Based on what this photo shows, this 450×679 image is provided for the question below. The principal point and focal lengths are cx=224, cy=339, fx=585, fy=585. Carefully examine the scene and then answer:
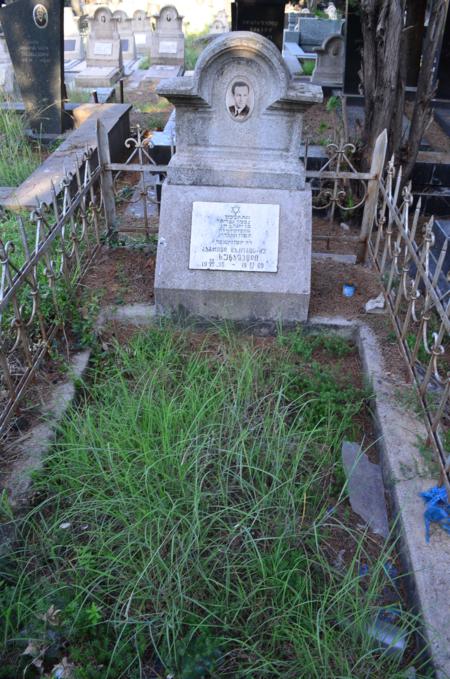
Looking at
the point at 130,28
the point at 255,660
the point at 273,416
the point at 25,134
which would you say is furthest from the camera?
the point at 130,28

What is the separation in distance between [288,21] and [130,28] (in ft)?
16.2

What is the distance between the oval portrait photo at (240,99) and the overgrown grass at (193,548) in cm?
153

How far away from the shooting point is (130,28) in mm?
16406

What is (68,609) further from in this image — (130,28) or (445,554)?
(130,28)

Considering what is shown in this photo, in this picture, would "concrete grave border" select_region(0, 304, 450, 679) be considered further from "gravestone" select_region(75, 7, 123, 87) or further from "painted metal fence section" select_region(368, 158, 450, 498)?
"gravestone" select_region(75, 7, 123, 87)

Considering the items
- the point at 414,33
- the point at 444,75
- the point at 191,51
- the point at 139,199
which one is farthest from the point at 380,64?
the point at 191,51

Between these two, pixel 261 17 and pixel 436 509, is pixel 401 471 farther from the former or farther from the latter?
pixel 261 17

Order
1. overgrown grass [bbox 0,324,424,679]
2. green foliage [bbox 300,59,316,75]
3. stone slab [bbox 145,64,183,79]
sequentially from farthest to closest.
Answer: stone slab [bbox 145,64,183,79]
green foliage [bbox 300,59,316,75]
overgrown grass [bbox 0,324,424,679]

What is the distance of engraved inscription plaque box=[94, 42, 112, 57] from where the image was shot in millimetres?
12219

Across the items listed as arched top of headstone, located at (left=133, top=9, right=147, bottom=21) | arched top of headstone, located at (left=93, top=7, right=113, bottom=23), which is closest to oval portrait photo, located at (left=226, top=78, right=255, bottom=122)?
arched top of headstone, located at (left=93, top=7, right=113, bottom=23)

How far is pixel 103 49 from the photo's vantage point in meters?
12.3

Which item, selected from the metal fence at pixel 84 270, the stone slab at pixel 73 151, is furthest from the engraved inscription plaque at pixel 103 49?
the metal fence at pixel 84 270

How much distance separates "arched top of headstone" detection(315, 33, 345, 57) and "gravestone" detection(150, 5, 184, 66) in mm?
4796

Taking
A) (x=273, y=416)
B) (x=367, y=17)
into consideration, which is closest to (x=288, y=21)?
(x=367, y=17)
